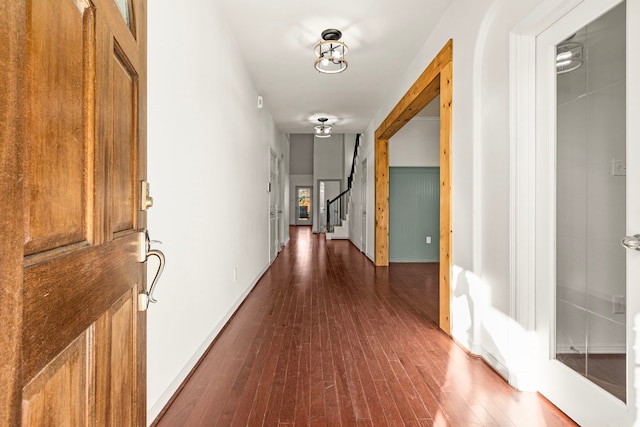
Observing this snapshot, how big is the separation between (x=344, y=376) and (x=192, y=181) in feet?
5.17

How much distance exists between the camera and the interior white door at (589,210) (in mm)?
1328

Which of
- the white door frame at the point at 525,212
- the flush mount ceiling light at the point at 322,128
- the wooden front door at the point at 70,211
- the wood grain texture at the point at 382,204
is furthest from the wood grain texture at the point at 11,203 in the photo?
the flush mount ceiling light at the point at 322,128

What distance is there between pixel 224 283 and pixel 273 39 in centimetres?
243

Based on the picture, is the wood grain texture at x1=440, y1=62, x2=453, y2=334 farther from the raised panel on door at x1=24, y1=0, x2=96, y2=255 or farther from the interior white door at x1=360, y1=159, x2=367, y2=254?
the interior white door at x1=360, y1=159, x2=367, y2=254

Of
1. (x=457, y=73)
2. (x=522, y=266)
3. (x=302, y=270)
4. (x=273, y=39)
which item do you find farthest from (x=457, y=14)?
(x=302, y=270)

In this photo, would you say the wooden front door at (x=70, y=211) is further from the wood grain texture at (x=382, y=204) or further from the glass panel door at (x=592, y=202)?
the wood grain texture at (x=382, y=204)

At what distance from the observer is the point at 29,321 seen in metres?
0.46

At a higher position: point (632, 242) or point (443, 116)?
point (443, 116)

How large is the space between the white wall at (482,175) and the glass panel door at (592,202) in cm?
29

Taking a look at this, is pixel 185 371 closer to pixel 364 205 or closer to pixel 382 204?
pixel 382 204

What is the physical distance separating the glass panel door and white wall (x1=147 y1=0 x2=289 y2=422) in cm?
208

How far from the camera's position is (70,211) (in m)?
0.60

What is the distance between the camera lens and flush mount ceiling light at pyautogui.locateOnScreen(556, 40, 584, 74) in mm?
1632

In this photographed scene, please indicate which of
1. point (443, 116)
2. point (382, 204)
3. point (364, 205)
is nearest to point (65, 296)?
point (443, 116)
